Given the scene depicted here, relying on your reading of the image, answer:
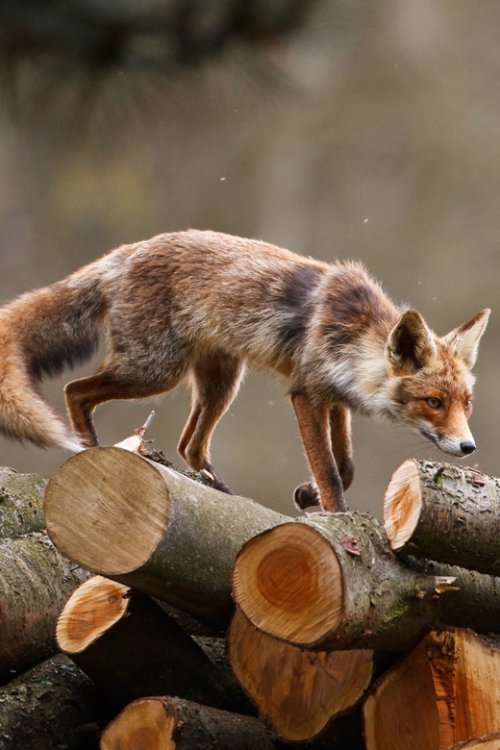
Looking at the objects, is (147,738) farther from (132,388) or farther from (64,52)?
(132,388)

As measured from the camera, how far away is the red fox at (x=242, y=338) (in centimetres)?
321

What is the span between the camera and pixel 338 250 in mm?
7441

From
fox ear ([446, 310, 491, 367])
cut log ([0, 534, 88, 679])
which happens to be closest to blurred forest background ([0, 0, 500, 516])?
fox ear ([446, 310, 491, 367])

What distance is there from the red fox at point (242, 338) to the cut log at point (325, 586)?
1.59 m

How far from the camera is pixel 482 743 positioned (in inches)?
59.1

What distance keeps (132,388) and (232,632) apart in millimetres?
1912

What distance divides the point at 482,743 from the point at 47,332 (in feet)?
8.78

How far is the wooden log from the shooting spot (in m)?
1.56

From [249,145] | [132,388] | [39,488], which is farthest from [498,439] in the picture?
[39,488]

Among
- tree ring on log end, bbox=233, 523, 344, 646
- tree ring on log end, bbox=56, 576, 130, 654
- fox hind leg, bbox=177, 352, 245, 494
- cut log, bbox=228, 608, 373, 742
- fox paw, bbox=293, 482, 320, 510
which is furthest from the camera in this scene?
fox hind leg, bbox=177, 352, 245, 494

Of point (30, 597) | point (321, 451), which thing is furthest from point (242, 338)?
point (30, 597)

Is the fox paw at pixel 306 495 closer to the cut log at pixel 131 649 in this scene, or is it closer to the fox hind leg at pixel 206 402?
the fox hind leg at pixel 206 402

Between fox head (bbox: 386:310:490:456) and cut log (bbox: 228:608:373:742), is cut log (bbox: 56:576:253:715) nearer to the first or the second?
cut log (bbox: 228:608:373:742)

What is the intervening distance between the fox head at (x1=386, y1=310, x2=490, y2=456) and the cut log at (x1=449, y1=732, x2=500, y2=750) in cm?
157
